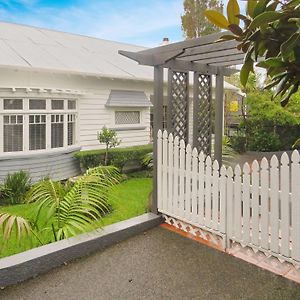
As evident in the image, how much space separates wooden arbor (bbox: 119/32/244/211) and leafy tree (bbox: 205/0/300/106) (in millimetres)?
2691

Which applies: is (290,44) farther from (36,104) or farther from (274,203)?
(36,104)

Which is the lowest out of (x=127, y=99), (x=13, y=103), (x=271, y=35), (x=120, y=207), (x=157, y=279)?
(x=157, y=279)

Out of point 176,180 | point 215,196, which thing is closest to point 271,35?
point 215,196

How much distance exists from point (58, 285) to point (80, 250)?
67 centimetres

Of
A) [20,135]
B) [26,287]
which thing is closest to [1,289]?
[26,287]

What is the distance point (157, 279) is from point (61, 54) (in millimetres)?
8388

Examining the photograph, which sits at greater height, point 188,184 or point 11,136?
point 11,136

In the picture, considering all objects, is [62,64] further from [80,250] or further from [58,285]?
[58,285]

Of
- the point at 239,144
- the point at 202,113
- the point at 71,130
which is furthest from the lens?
the point at 239,144

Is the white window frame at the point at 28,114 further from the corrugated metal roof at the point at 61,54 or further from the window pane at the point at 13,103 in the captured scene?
the corrugated metal roof at the point at 61,54

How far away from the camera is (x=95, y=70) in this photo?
9594 mm

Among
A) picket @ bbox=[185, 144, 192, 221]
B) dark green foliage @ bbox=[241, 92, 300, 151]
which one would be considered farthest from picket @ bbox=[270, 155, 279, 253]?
dark green foliage @ bbox=[241, 92, 300, 151]

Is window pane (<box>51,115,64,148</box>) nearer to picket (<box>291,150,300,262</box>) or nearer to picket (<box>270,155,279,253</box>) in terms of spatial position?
picket (<box>270,155,279,253</box>)

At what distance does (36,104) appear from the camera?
8.47m
